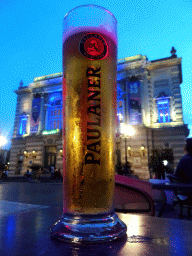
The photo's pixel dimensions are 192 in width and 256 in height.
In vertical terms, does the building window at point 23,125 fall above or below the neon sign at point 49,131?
above

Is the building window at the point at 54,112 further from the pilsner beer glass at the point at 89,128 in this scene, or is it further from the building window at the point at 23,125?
the pilsner beer glass at the point at 89,128

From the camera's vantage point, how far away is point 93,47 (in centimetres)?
76

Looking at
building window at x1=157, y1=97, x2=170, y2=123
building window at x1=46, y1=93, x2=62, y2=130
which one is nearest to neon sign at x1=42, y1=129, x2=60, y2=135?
building window at x1=46, y1=93, x2=62, y2=130

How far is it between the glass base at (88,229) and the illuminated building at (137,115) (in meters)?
14.4

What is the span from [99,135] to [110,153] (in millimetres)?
83

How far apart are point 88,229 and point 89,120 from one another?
13.7 inches

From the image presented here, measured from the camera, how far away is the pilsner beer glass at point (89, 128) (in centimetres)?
60

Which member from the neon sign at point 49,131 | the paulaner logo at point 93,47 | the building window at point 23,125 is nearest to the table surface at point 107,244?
the paulaner logo at point 93,47

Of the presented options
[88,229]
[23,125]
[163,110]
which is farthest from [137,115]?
[88,229]

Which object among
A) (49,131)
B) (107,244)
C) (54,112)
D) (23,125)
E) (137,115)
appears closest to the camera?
(107,244)

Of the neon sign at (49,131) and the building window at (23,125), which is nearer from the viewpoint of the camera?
the neon sign at (49,131)

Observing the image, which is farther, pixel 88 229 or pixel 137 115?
pixel 137 115

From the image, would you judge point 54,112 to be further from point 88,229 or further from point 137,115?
point 88,229

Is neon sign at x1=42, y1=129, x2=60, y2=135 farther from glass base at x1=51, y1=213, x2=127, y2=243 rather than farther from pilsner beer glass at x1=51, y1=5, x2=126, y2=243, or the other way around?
glass base at x1=51, y1=213, x2=127, y2=243
